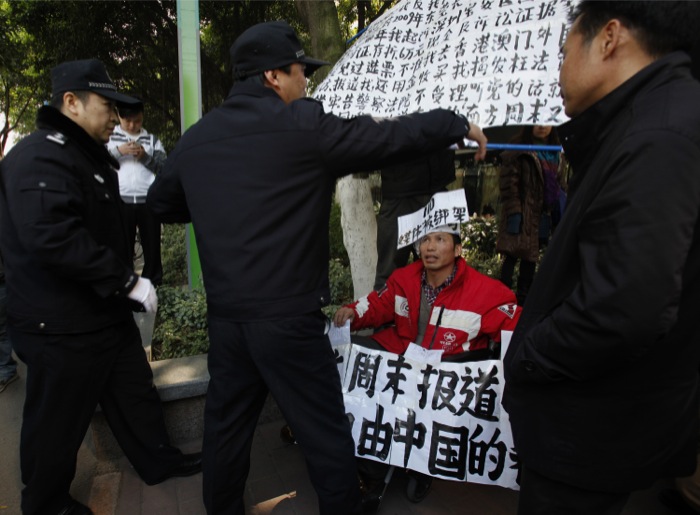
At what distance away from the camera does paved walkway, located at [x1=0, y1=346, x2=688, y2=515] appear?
8.38 feet

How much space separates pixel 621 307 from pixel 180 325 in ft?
11.9

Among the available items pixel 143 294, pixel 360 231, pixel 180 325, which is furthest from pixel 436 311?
pixel 180 325

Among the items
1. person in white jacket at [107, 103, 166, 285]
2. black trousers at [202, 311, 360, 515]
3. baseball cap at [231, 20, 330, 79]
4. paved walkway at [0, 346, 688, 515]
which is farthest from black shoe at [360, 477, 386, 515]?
person in white jacket at [107, 103, 166, 285]

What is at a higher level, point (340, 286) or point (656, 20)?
point (656, 20)

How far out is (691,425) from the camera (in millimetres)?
1436

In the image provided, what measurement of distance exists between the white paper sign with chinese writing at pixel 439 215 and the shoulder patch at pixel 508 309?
1.80ft

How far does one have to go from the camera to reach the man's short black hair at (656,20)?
1211 millimetres

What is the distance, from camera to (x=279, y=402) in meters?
1.98

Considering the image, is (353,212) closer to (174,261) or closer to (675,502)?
(675,502)

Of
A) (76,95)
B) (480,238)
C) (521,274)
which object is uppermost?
(76,95)

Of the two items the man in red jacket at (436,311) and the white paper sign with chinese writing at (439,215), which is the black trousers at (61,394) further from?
the white paper sign with chinese writing at (439,215)

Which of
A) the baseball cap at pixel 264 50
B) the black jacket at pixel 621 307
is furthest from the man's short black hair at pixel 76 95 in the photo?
the black jacket at pixel 621 307

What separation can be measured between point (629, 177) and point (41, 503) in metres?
2.82

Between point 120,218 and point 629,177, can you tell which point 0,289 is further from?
point 629,177
